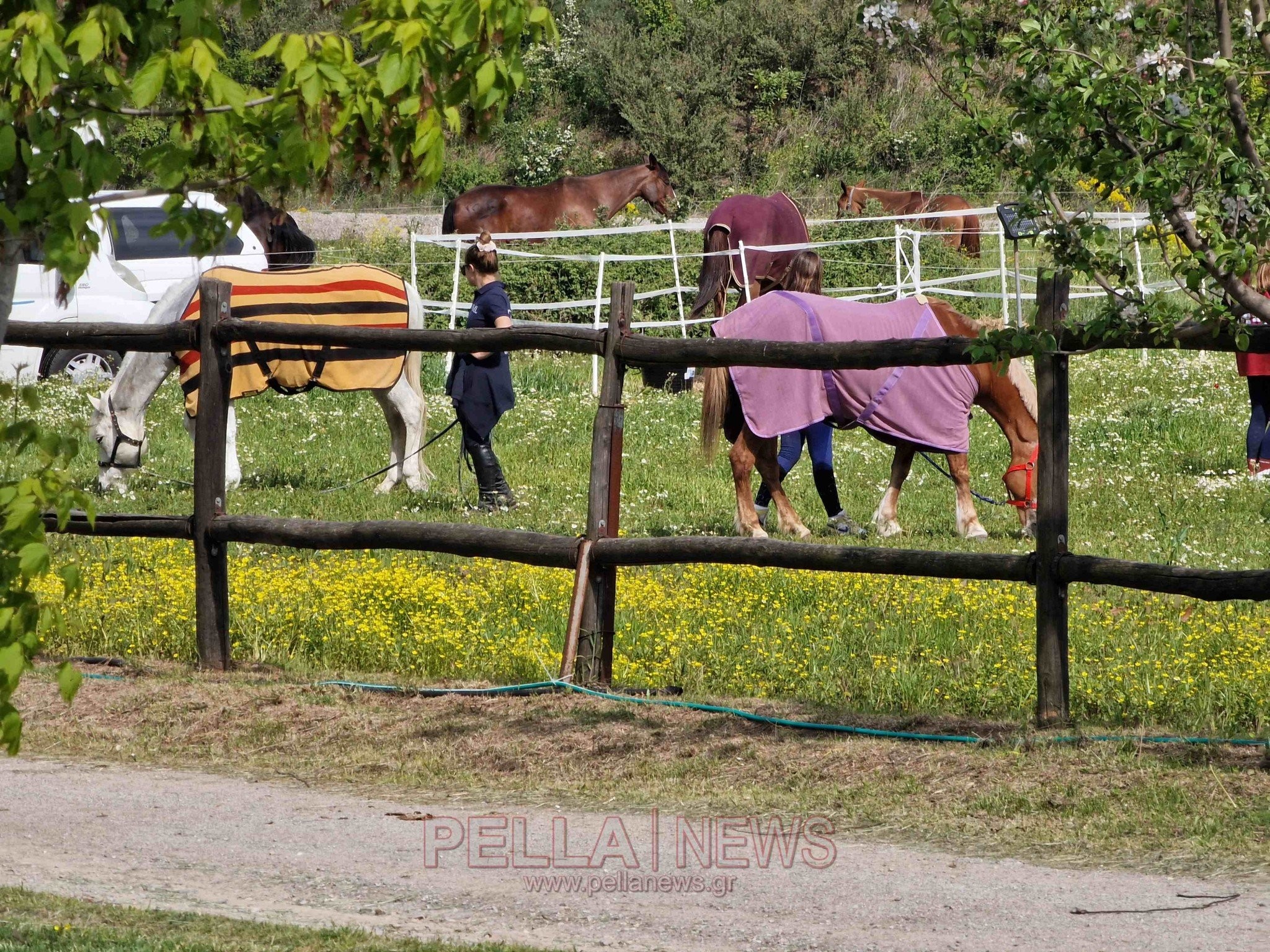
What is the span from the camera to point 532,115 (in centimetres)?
4038

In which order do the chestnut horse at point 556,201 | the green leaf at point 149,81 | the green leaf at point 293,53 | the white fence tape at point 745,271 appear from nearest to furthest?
the green leaf at point 149,81 < the green leaf at point 293,53 < the white fence tape at point 745,271 < the chestnut horse at point 556,201

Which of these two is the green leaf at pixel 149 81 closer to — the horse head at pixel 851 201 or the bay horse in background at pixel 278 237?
the bay horse in background at pixel 278 237

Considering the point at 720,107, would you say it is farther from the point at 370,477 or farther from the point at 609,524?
the point at 609,524

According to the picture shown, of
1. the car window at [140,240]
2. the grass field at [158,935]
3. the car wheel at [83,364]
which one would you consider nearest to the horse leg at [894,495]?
the grass field at [158,935]

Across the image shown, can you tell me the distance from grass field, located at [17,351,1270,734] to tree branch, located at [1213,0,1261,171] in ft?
6.66

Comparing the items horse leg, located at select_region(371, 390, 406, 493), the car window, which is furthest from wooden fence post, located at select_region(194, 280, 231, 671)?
the car window

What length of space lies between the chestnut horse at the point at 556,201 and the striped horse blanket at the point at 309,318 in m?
11.3

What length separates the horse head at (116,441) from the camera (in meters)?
10.6

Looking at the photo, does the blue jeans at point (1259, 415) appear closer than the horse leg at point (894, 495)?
No

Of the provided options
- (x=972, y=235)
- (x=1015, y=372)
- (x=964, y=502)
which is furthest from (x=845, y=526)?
(x=972, y=235)

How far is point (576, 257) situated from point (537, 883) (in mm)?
11924

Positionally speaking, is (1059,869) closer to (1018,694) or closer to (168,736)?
(1018,694)

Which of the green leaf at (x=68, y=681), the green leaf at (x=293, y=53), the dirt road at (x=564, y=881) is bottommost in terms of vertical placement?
the dirt road at (x=564, y=881)

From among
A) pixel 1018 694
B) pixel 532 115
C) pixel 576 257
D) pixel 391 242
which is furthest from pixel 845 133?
pixel 1018 694
